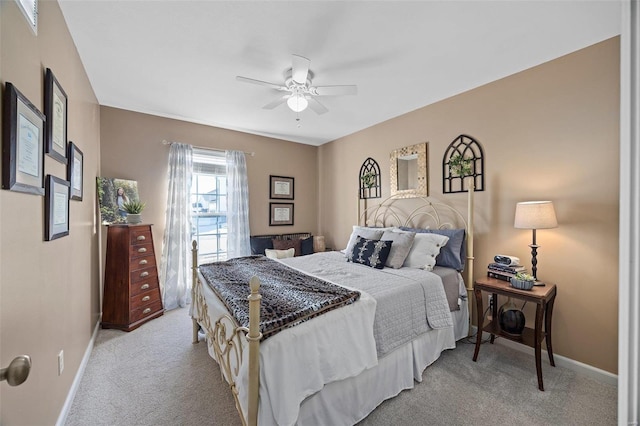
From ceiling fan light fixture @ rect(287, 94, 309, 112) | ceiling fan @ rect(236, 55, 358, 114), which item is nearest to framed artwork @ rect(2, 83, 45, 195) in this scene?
ceiling fan @ rect(236, 55, 358, 114)

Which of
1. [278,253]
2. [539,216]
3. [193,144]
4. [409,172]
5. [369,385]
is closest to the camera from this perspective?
[369,385]

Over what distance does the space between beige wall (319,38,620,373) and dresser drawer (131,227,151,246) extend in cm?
366

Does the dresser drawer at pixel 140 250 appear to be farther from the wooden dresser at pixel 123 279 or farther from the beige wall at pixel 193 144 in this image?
the beige wall at pixel 193 144

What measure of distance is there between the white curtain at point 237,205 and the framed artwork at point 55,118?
243 centimetres

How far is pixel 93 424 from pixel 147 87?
2.99m

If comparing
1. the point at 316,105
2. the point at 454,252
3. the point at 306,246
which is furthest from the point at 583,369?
the point at 306,246

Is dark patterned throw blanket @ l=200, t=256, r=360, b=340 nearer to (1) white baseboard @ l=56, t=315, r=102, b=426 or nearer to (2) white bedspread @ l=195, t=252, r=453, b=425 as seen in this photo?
→ (2) white bedspread @ l=195, t=252, r=453, b=425

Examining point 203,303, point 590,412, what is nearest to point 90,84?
point 203,303

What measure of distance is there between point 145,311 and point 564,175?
4.56 metres

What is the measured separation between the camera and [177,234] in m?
3.84

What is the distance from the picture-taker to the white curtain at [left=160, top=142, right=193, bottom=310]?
12.3 feet

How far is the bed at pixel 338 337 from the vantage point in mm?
1425

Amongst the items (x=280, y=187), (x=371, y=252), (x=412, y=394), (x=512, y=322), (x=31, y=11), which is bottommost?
(x=412, y=394)

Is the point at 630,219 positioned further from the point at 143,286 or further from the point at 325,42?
the point at 143,286
